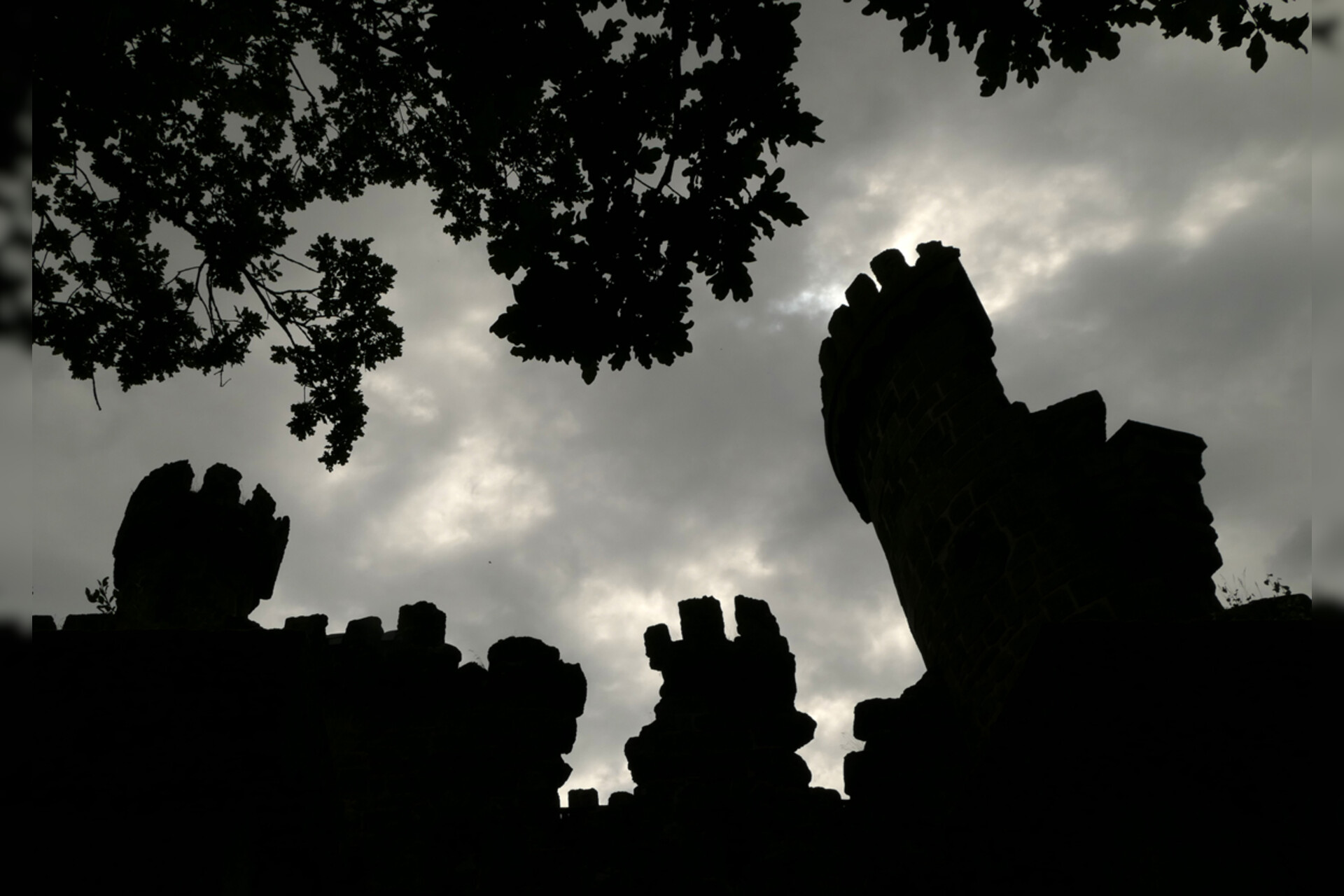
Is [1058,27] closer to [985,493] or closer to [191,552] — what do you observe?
[985,493]

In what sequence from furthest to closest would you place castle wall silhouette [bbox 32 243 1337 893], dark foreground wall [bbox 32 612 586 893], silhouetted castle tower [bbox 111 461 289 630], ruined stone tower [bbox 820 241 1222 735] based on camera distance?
1. silhouetted castle tower [bbox 111 461 289 630]
2. ruined stone tower [bbox 820 241 1222 735]
3. castle wall silhouette [bbox 32 243 1337 893]
4. dark foreground wall [bbox 32 612 586 893]

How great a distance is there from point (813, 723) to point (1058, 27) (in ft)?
22.1

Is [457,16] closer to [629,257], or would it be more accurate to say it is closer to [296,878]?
[629,257]

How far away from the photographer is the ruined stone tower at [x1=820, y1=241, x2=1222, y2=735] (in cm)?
873

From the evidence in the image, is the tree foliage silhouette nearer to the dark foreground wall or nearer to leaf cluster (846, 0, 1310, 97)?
leaf cluster (846, 0, 1310, 97)

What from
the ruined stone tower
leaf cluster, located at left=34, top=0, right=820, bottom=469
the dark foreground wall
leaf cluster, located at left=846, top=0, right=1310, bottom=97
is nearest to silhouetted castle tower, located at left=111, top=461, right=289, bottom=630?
leaf cluster, located at left=34, top=0, right=820, bottom=469

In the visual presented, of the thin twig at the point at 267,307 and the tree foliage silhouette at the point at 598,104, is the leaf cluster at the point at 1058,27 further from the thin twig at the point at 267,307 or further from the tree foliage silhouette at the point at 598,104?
the thin twig at the point at 267,307

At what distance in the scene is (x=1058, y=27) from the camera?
198 inches

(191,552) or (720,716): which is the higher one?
(191,552)

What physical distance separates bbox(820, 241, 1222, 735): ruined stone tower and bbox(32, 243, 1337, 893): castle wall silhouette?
0.09ft

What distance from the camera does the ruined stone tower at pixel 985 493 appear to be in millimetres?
8734

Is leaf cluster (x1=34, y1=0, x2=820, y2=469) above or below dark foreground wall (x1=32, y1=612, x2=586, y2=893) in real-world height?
above

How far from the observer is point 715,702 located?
9711 millimetres

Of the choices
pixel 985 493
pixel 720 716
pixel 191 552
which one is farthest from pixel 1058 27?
pixel 191 552
